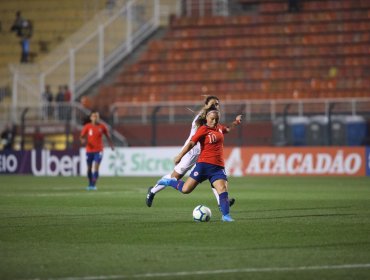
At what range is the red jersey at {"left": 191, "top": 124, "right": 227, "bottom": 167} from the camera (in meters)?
16.6

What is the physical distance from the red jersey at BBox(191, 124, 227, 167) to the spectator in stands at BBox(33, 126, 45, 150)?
2430 centimetres

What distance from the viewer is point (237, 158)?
122 feet

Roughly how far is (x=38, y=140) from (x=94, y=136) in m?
12.3

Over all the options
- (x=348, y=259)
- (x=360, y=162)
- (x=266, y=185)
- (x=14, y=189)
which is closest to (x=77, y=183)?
(x=14, y=189)

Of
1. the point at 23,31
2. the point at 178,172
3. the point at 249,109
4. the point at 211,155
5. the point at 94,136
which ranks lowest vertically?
the point at 178,172

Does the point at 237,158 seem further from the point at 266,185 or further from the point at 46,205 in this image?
the point at 46,205

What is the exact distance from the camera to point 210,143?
16.6m

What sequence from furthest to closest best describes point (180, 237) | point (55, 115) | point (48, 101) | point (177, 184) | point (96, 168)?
point (48, 101)
point (55, 115)
point (96, 168)
point (177, 184)
point (180, 237)

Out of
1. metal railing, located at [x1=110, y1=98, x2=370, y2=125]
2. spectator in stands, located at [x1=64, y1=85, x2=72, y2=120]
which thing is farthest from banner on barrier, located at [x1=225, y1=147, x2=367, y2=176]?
spectator in stands, located at [x1=64, y1=85, x2=72, y2=120]

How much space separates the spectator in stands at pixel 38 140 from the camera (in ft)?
132

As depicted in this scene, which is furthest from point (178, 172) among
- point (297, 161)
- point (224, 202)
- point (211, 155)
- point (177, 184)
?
point (297, 161)

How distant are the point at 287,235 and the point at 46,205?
8.14 metres

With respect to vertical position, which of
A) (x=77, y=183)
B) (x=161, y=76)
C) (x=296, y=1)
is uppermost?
(x=296, y=1)

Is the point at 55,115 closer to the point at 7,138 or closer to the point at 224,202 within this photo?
the point at 7,138
